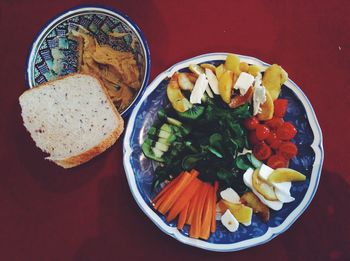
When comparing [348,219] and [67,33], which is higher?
[67,33]

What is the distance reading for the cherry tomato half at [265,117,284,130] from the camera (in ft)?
5.23

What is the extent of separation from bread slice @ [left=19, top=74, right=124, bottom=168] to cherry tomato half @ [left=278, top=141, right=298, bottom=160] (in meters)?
0.57

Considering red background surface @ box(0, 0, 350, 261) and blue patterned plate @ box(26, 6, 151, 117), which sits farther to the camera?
red background surface @ box(0, 0, 350, 261)

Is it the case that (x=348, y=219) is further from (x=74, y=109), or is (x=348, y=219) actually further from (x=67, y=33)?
(x=67, y=33)

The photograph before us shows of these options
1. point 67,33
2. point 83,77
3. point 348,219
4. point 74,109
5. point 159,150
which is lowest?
point 348,219

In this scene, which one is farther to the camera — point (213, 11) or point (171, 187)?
point (213, 11)

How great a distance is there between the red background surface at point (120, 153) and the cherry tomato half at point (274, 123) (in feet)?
0.70

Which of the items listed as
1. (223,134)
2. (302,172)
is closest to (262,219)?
(302,172)

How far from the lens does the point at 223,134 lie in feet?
5.14

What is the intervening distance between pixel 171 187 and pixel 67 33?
0.65 metres

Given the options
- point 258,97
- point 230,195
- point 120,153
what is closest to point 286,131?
point 258,97

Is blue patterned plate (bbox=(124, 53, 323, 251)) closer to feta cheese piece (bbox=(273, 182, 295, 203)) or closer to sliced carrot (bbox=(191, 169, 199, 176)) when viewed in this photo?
feta cheese piece (bbox=(273, 182, 295, 203))

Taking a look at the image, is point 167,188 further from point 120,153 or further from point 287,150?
point 287,150

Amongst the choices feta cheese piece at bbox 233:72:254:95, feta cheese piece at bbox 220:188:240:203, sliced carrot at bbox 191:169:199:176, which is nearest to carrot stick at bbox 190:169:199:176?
sliced carrot at bbox 191:169:199:176
